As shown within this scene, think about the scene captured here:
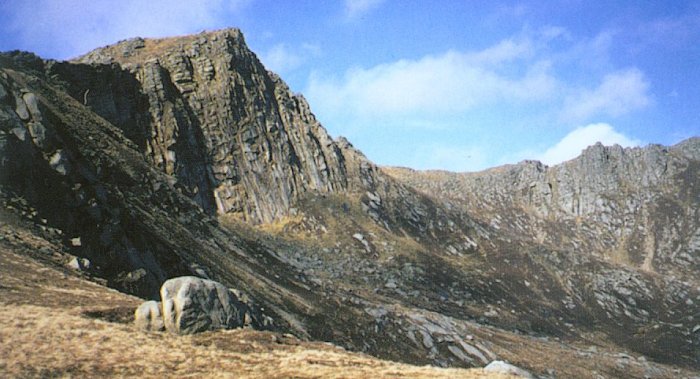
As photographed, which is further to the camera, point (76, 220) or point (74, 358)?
point (76, 220)

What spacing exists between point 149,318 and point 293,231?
5891cm

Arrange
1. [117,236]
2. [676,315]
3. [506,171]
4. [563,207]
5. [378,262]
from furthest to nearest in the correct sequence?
[506,171], [563,207], [676,315], [378,262], [117,236]

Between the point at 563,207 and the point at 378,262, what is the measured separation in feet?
324

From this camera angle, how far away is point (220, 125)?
85562 millimetres

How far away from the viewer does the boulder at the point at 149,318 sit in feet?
63.1

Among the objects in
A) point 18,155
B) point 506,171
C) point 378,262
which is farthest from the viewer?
point 506,171

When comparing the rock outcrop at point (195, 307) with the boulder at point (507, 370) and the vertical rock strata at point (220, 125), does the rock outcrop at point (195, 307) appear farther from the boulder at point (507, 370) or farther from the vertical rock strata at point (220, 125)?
the vertical rock strata at point (220, 125)

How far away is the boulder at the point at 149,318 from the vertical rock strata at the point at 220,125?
54.1 metres

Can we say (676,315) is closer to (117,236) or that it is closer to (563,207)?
(563,207)

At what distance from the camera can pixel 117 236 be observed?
3156 cm

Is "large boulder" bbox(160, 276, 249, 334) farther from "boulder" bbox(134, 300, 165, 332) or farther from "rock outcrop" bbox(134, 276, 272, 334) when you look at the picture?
"boulder" bbox(134, 300, 165, 332)

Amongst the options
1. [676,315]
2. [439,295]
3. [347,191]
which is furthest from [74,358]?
[676,315]

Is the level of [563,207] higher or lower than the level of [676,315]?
higher

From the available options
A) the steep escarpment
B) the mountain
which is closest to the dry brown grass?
the mountain
